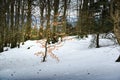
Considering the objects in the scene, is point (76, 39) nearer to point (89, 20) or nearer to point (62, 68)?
point (89, 20)

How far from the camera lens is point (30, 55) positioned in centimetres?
2614

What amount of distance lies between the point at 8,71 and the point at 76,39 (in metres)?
12.7

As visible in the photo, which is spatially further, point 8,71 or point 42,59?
point 42,59

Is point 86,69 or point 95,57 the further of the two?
point 95,57

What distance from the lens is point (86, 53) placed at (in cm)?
2212

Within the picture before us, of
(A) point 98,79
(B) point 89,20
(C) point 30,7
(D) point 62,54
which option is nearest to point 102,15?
(B) point 89,20

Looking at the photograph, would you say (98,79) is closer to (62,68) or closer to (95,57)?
(62,68)

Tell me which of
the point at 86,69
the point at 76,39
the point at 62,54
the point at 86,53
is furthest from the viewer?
the point at 76,39

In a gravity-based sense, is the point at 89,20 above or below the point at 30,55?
above

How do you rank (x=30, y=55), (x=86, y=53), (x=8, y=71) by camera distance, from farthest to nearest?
(x=30, y=55), (x=86, y=53), (x=8, y=71)

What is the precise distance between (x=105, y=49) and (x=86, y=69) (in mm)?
6435

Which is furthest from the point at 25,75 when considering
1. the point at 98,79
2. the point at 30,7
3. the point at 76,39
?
the point at 30,7

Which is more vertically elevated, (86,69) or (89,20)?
(89,20)

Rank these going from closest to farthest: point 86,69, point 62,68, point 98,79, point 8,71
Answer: point 98,79
point 86,69
point 62,68
point 8,71
